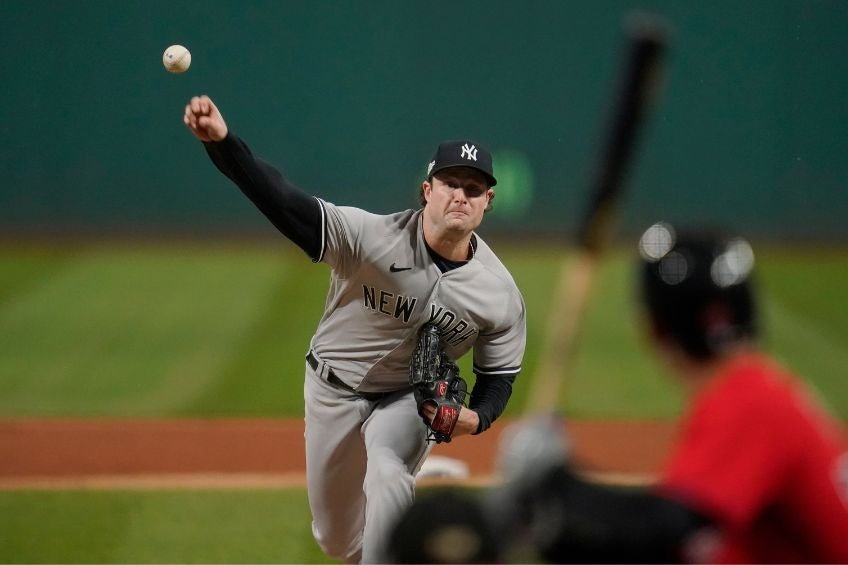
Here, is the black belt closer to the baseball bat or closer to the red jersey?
the baseball bat

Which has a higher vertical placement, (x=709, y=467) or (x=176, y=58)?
(x=176, y=58)

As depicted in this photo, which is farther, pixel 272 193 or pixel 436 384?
pixel 436 384

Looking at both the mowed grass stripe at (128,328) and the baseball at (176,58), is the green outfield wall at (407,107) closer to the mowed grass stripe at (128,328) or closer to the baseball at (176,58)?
the mowed grass stripe at (128,328)

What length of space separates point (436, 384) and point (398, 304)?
0.41m

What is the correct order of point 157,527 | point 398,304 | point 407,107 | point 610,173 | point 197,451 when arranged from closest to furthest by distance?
point 610,173 → point 398,304 → point 157,527 → point 197,451 → point 407,107

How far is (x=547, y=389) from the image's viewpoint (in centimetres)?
266

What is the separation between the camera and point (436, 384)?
4.54 meters

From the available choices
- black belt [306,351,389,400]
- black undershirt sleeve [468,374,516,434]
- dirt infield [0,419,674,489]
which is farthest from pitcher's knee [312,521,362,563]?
dirt infield [0,419,674,489]

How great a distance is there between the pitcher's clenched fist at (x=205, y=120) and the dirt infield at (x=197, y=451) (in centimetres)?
310

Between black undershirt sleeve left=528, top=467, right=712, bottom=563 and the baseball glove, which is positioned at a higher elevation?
black undershirt sleeve left=528, top=467, right=712, bottom=563

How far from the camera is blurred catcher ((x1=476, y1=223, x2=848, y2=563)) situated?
2074mm

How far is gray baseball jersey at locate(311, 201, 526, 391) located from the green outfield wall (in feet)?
31.4

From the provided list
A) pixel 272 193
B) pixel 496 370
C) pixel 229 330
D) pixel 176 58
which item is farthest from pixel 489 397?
pixel 229 330

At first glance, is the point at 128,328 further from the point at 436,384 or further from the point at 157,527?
the point at 436,384
